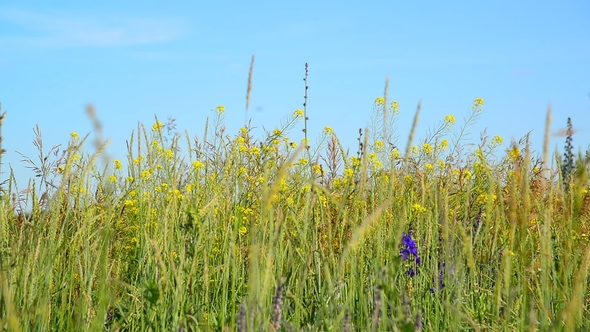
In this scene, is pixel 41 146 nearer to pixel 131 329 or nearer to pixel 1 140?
pixel 131 329

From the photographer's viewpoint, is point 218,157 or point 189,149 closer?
point 189,149

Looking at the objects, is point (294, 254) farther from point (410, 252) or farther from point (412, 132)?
point (412, 132)

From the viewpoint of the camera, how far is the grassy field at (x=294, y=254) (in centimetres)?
177

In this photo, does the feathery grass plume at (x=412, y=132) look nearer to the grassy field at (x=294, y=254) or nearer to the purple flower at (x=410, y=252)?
the grassy field at (x=294, y=254)

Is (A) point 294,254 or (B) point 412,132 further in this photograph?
(A) point 294,254

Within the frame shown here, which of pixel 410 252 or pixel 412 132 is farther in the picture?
pixel 410 252

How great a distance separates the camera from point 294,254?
3.01 meters

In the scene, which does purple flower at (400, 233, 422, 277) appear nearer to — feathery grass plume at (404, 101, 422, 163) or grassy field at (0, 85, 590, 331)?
grassy field at (0, 85, 590, 331)

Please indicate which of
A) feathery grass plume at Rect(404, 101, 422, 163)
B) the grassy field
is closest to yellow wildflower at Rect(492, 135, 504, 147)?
the grassy field

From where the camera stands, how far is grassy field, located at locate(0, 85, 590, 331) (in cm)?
177

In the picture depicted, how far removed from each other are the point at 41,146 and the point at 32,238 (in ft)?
3.66

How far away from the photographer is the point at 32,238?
2.30 m

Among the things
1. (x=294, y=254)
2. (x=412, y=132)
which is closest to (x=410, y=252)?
(x=294, y=254)

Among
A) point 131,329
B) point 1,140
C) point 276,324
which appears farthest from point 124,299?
point 276,324
